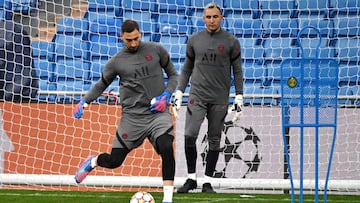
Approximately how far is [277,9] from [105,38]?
2175mm

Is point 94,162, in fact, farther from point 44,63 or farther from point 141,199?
point 44,63

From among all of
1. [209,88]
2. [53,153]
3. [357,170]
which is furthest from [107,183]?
[357,170]

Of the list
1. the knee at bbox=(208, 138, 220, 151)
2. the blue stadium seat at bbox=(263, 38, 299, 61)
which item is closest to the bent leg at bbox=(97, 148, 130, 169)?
the knee at bbox=(208, 138, 220, 151)

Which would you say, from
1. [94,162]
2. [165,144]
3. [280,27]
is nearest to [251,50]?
[280,27]

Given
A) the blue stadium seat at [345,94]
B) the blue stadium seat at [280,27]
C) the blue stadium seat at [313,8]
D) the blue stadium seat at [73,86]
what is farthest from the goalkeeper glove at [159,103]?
the blue stadium seat at [313,8]

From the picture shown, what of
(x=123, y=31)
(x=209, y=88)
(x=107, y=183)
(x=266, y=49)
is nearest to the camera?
(x=123, y=31)

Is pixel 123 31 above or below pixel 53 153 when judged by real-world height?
above

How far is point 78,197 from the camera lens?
8.57 m

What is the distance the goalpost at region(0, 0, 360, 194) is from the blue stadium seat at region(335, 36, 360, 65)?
0.05 feet

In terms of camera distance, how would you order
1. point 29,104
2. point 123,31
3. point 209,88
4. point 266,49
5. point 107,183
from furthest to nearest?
point 266,49 < point 29,104 < point 107,183 < point 209,88 < point 123,31

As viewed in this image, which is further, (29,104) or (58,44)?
(58,44)

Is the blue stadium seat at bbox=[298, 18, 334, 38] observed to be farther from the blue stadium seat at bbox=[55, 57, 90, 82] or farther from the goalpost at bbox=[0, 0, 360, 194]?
the blue stadium seat at bbox=[55, 57, 90, 82]

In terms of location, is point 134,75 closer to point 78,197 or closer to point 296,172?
point 78,197

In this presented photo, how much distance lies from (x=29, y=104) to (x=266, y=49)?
297 centimetres
